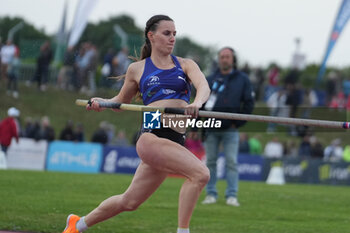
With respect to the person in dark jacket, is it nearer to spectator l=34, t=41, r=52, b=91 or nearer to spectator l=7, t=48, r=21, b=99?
spectator l=34, t=41, r=52, b=91

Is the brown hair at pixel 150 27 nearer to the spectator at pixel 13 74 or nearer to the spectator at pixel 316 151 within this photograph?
the spectator at pixel 316 151

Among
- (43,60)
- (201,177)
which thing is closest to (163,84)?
(201,177)

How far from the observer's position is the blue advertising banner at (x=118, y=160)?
23.9 meters

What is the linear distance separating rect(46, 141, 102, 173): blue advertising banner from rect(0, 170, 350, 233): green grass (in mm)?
9123

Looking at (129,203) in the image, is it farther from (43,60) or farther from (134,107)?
(43,60)

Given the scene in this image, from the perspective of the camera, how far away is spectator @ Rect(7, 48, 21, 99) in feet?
88.3

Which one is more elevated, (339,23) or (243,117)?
(339,23)

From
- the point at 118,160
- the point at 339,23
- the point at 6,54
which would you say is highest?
the point at 339,23

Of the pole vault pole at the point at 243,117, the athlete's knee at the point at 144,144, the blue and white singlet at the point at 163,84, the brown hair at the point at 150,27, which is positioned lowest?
the athlete's knee at the point at 144,144

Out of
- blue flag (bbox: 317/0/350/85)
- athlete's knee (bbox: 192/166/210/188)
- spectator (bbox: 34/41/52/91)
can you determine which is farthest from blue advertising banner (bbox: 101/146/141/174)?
athlete's knee (bbox: 192/166/210/188)

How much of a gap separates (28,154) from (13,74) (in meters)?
6.24

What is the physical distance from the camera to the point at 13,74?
28.9 m

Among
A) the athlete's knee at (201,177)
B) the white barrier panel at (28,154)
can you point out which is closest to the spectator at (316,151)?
the white barrier panel at (28,154)

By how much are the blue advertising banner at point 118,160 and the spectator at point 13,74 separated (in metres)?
5.38
